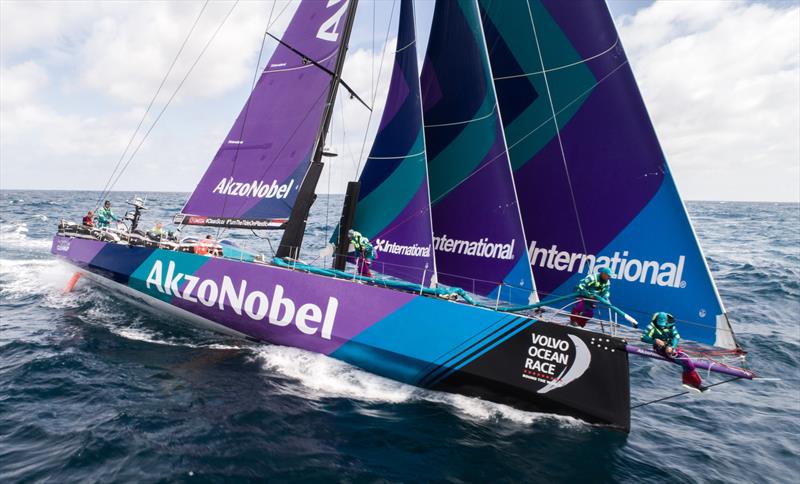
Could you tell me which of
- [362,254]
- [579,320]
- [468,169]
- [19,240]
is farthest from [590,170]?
[19,240]

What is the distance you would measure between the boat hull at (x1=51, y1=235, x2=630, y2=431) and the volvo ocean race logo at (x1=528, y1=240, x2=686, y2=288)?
1534 mm

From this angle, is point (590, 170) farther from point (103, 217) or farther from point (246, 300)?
point (103, 217)

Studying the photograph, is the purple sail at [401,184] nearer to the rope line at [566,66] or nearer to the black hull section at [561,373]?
the rope line at [566,66]

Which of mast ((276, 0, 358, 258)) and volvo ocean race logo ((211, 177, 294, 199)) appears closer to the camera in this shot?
mast ((276, 0, 358, 258))

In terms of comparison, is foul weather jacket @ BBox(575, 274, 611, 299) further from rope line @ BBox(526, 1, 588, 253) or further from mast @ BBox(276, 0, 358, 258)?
mast @ BBox(276, 0, 358, 258)

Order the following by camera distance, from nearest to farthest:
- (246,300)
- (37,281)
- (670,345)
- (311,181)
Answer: (670,345) < (246,300) < (311,181) < (37,281)

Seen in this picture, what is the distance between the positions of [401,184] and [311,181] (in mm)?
1870

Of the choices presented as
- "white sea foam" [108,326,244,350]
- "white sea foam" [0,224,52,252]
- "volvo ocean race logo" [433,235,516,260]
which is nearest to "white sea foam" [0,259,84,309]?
"white sea foam" [108,326,244,350]

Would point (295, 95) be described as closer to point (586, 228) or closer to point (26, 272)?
point (586, 228)

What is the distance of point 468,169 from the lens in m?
8.32

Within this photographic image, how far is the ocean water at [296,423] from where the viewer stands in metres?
4.70

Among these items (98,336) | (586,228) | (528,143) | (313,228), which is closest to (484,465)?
(586,228)

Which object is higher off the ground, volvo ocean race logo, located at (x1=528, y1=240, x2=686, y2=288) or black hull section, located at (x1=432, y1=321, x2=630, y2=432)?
volvo ocean race logo, located at (x1=528, y1=240, x2=686, y2=288)

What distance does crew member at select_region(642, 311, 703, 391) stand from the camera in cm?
538
